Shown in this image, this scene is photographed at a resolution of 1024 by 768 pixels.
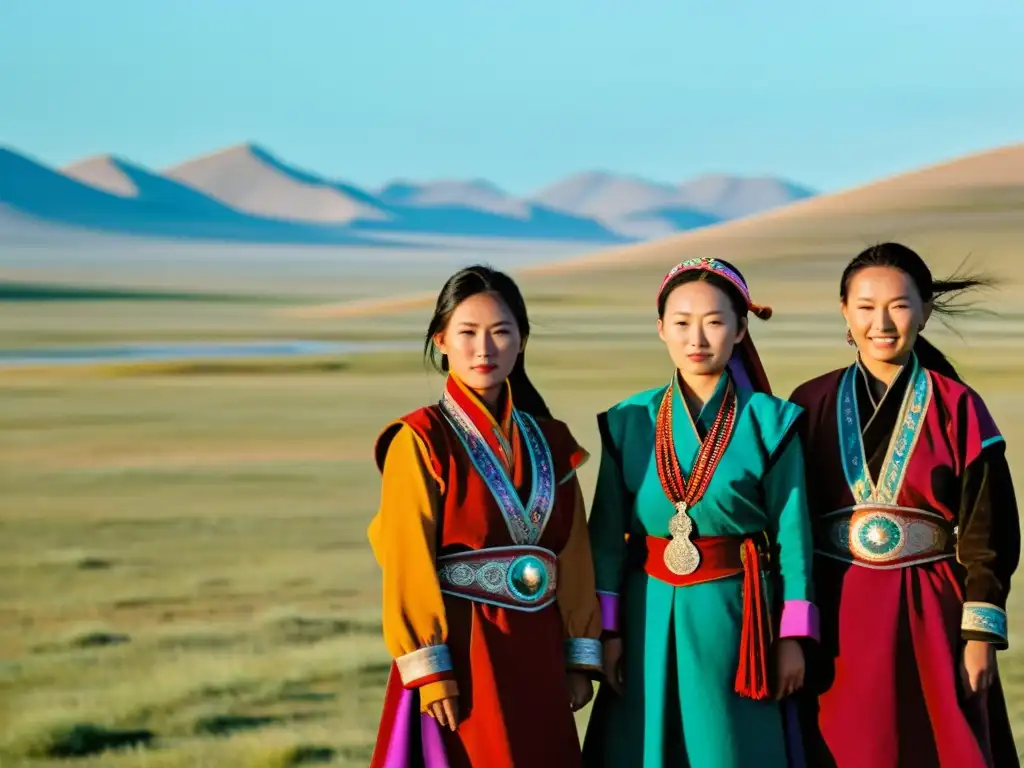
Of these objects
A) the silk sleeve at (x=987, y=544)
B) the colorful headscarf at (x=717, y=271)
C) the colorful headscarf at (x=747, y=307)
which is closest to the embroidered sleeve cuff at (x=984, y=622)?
the silk sleeve at (x=987, y=544)

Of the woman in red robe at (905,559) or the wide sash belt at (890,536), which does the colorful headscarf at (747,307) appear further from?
the wide sash belt at (890,536)

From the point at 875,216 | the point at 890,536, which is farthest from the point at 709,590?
the point at 875,216

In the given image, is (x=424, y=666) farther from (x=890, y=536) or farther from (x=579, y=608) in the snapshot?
(x=890, y=536)

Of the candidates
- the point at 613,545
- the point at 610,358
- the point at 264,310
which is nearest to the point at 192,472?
the point at 613,545

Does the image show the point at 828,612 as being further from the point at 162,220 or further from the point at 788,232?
→ the point at 162,220

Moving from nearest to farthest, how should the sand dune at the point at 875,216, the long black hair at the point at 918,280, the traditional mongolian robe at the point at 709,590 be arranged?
the traditional mongolian robe at the point at 709,590
the long black hair at the point at 918,280
the sand dune at the point at 875,216

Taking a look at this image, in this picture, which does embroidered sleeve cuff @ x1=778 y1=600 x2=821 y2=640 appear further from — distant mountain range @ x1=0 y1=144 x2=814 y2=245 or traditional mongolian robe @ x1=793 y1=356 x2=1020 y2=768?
distant mountain range @ x1=0 y1=144 x2=814 y2=245

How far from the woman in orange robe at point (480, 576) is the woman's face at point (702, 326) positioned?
0.30 metres

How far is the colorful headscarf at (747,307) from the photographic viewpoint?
10.4ft

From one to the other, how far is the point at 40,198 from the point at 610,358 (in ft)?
347

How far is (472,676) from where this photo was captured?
10.1ft

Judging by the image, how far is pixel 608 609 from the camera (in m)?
3.18

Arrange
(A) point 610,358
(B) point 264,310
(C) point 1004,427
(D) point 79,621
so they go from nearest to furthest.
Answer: (D) point 79,621 < (C) point 1004,427 < (A) point 610,358 < (B) point 264,310

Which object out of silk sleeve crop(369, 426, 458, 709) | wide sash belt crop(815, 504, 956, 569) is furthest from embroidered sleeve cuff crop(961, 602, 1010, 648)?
silk sleeve crop(369, 426, 458, 709)
